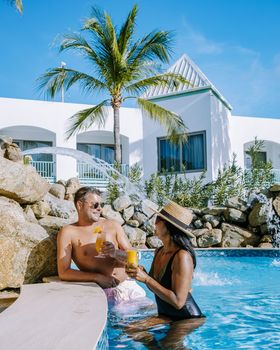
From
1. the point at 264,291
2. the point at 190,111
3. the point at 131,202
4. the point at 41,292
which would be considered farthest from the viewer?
the point at 190,111

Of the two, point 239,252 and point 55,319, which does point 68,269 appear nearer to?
point 55,319

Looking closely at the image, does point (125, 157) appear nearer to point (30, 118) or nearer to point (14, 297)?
point (30, 118)

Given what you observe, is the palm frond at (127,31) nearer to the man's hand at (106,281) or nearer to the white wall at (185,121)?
the white wall at (185,121)

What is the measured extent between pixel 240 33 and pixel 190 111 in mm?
3641

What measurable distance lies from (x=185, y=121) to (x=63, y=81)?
17.9ft

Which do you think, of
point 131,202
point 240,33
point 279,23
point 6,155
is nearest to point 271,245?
point 131,202

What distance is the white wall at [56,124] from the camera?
1869cm

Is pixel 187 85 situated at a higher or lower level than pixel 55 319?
higher

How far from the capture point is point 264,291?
6621mm

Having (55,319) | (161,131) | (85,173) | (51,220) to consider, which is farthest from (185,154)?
(55,319)

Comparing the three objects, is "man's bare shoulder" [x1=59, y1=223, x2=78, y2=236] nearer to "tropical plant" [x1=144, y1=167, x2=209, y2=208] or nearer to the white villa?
"tropical plant" [x1=144, y1=167, x2=209, y2=208]

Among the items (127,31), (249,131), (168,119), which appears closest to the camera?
(127,31)

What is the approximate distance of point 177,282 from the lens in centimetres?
314

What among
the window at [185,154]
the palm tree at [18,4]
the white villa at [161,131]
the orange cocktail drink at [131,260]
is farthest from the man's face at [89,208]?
the window at [185,154]
